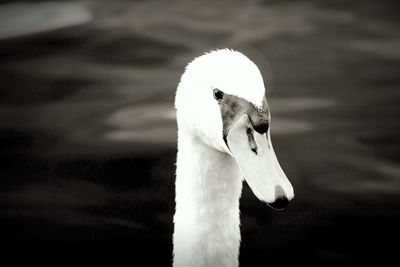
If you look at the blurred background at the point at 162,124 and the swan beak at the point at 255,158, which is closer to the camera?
the swan beak at the point at 255,158

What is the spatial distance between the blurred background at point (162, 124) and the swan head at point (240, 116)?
203 cm

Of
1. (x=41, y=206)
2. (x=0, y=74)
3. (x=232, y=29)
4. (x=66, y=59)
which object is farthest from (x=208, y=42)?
(x=41, y=206)

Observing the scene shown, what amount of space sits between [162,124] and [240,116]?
325 cm

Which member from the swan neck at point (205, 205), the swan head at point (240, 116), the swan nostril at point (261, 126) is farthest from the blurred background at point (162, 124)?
the swan nostril at point (261, 126)

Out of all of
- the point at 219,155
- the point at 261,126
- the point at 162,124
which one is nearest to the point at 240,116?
the point at 261,126

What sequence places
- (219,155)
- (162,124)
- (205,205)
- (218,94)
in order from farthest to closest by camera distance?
(162,124) → (205,205) → (219,155) → (218,94)

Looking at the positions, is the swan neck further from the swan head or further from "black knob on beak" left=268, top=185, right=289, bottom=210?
"black knob on beak" left=268, top=185, right=289, bottom=210

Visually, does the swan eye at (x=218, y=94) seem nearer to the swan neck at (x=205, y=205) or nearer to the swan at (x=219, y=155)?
the swan at (x=219, y=155)

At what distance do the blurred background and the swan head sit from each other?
6.66ft

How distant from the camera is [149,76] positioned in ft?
21.2

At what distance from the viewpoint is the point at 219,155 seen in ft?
9.09

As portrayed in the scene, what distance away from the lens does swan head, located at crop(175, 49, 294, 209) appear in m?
2.52

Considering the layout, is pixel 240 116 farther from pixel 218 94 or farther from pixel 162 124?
pixel 162 124

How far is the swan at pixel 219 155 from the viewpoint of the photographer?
2.54 meters
